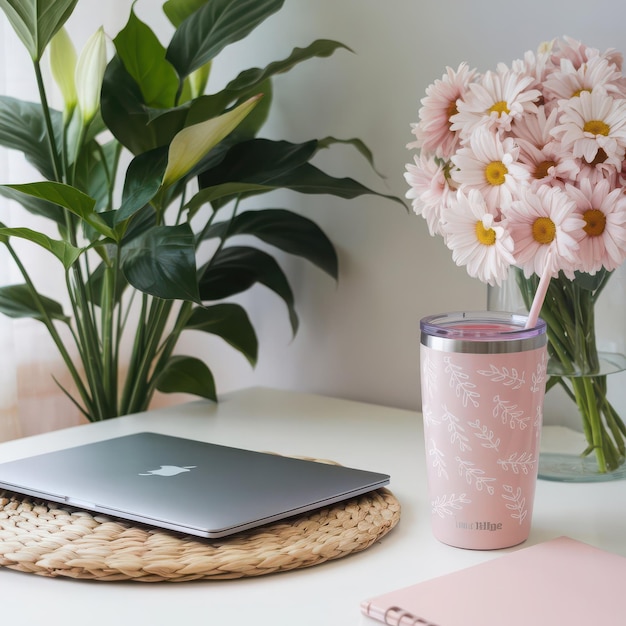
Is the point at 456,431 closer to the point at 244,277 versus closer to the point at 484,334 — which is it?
the point at 484,334

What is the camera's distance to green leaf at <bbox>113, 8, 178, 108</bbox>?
105 centimetres

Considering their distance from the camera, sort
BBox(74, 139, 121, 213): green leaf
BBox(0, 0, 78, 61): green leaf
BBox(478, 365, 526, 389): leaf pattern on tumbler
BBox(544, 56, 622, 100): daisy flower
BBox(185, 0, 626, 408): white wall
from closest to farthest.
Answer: BBox(478, 365, 526, 389): leaf pattern on tumbler, BBox(544, 56, 622, 100): daisy flower, BBox(0, 0, 78, 61): green leaf, BBox(185, 0, 626, 408): white wall, BBox(74, 139, 121, 213): green leaf

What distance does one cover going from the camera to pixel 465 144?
2.38ft

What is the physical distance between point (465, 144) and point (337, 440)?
1.22 feet

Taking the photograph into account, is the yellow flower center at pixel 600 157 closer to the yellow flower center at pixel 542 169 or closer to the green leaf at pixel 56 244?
the yellow flower center at pixel 542 169

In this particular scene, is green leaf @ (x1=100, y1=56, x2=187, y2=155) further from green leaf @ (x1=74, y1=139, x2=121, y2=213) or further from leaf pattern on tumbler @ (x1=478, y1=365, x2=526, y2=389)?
leaf pattern on tumbler @ (x1=478, y1=365, x2=526, y2=389)

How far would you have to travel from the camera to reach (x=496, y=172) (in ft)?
2.24

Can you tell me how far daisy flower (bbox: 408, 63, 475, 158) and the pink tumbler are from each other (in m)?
0.20

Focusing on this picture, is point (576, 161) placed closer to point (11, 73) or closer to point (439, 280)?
point (439, 280)

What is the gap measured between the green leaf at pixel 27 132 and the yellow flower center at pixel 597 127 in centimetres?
67

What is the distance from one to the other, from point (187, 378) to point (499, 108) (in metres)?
0.60

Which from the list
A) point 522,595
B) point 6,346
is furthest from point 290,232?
point 522,595

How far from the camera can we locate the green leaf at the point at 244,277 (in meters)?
1.17

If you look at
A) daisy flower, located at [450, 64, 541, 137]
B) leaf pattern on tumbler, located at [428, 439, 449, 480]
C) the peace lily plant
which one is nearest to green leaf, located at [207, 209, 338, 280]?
the peace lily plant
